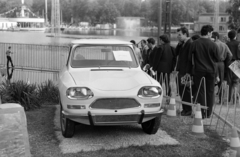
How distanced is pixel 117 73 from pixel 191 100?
6.88 feet

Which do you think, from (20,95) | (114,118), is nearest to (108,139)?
(114,118)

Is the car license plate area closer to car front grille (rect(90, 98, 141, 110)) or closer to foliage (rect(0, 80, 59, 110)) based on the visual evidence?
car front grille (rect(90, 98, 141, 110))

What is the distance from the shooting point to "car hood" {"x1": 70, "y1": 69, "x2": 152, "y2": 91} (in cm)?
591

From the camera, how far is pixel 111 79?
622 centimetres

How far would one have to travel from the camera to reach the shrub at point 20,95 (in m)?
8.83

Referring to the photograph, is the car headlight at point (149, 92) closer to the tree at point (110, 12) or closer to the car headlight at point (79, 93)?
the car headlight at point (79, 93)

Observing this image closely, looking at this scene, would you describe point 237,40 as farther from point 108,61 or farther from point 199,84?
point 108,61

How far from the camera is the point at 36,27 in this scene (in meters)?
51.0

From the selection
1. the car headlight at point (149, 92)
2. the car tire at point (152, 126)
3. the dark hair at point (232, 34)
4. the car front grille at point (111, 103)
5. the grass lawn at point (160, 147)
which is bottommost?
the grass lawn at point (160, 147)

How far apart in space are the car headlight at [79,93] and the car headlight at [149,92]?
2.72 feet

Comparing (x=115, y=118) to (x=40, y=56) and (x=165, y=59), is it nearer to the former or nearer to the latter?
(x=165, y=59)

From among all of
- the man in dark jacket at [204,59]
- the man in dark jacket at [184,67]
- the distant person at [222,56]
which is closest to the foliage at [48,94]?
the man in dark jacket at [184,67]

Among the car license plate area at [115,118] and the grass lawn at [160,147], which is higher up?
the car license plate area at [115,118]

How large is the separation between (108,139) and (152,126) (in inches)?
32.3
